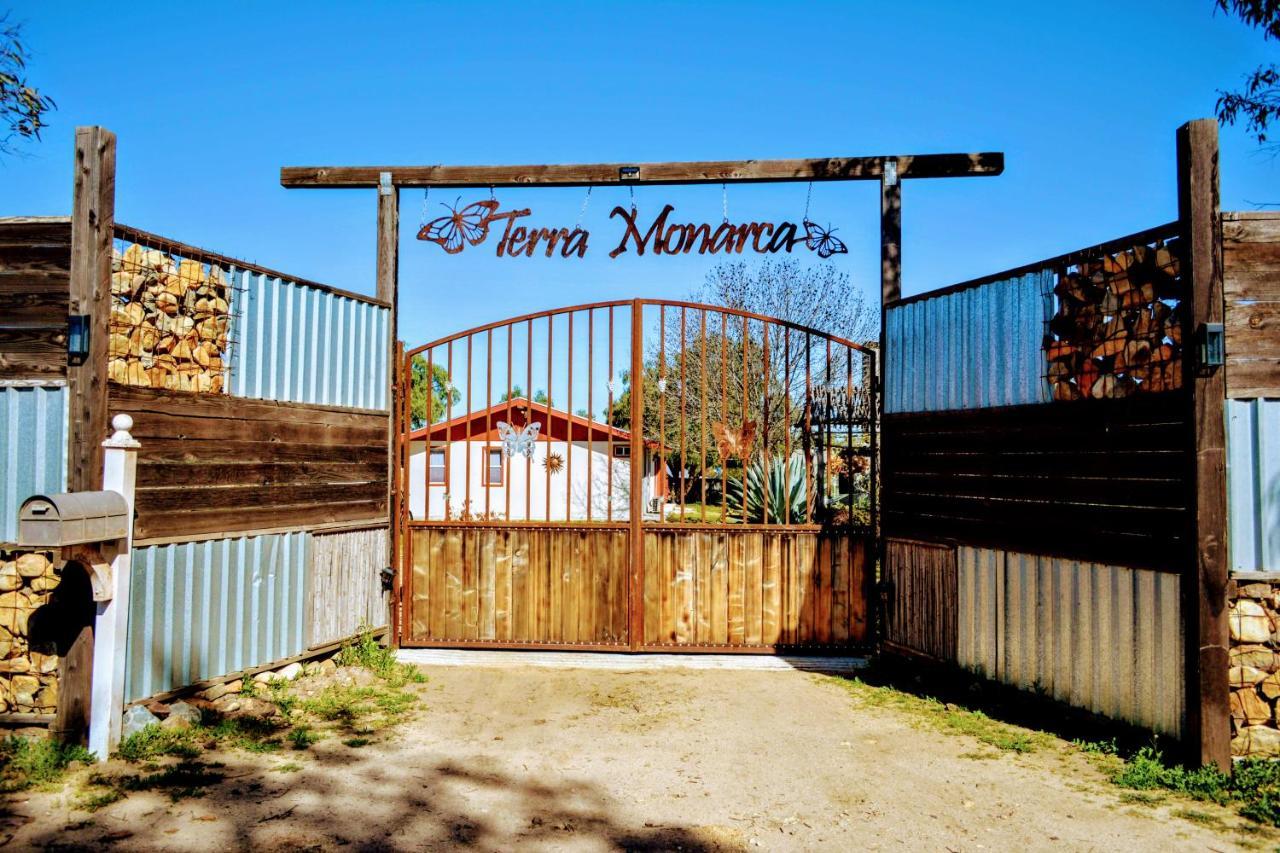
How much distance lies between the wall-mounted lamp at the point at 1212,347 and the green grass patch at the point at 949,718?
264 centimetres

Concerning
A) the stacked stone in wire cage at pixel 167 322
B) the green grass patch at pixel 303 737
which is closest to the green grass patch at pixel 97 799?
the green grass patch at pixel 303 737

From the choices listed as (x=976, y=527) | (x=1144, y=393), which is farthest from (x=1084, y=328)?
(x=976, y=527)

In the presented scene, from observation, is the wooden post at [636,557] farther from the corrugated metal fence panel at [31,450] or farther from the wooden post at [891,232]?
the corrugated metal fence panel at [31,450]

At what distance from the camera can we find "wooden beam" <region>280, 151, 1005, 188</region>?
806cm

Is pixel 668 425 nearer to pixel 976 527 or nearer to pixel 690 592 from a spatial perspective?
pixel 690 592

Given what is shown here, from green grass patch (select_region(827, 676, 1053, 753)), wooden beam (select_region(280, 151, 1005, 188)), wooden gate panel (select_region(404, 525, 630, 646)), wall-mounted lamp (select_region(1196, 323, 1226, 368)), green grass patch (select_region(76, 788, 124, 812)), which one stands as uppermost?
wooden beam (select_region(280, 151, 1005, 188))

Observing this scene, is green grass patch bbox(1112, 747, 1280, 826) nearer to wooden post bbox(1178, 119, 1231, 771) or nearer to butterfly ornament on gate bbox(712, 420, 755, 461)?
wooden post bbox(1178, 119, 1231, 771)

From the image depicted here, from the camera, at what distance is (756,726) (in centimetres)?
624

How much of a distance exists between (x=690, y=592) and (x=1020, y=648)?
3.07 meters

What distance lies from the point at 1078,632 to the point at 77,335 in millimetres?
6565

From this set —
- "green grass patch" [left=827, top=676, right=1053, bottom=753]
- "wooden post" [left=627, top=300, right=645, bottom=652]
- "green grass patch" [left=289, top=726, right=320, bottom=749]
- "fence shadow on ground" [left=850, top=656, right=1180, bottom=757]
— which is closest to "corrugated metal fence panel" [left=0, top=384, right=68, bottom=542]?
"green grass patch" [left=289, top=726, right=320, bottom=749]

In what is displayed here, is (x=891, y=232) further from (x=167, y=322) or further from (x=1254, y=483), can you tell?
(x=167, y=322)

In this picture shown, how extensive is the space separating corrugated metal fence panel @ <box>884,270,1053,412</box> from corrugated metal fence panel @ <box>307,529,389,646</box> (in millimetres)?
4984

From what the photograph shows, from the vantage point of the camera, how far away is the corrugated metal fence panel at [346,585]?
Result: 24.1 ft
